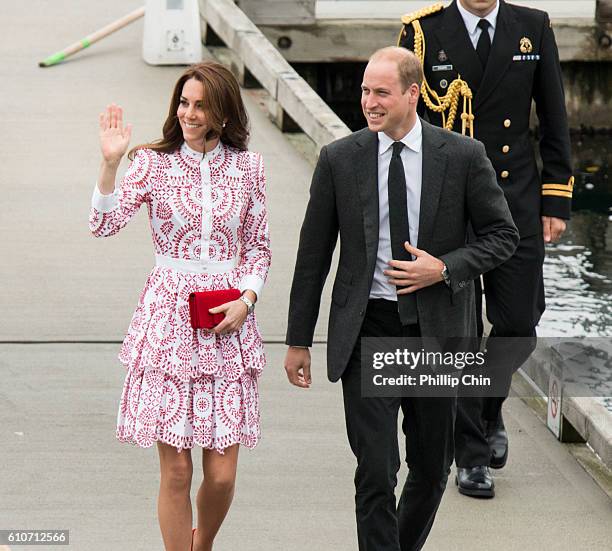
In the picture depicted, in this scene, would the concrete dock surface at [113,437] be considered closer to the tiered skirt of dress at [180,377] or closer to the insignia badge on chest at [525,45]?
the tiered skirt of dress at [180,377]

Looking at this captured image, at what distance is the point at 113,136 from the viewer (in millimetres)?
4465

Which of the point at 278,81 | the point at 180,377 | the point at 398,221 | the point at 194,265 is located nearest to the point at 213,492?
the point at 180,377

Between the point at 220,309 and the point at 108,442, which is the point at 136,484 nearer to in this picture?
the point at 108,442

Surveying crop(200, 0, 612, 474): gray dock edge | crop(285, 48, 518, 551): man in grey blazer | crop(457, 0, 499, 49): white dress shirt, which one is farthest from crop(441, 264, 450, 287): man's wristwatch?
crop(200, 0, 612, 474): gray dock edge

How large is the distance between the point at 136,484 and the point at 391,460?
134 centimetres

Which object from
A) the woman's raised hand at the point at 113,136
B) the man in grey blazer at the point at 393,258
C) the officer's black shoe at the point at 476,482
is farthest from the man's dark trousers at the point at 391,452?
the woman's raised hand at the point at 113,136

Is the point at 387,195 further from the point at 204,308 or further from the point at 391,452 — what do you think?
the point at 391,452

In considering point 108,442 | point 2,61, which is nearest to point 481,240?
point 108,442

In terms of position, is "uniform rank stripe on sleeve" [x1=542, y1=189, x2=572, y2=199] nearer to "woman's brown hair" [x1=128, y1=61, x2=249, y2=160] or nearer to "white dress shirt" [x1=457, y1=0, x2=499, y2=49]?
"white dress shirt" [x1=457, y1=0, x2=499, y2=49]

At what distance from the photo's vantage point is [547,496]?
5.41 m

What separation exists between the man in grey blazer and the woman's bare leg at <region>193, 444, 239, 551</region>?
34 cm

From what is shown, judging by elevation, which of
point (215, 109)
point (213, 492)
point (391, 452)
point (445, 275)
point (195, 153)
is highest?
point (215, 109)

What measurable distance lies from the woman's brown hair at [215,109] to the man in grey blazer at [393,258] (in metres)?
0.28

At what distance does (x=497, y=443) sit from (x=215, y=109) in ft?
6.43
